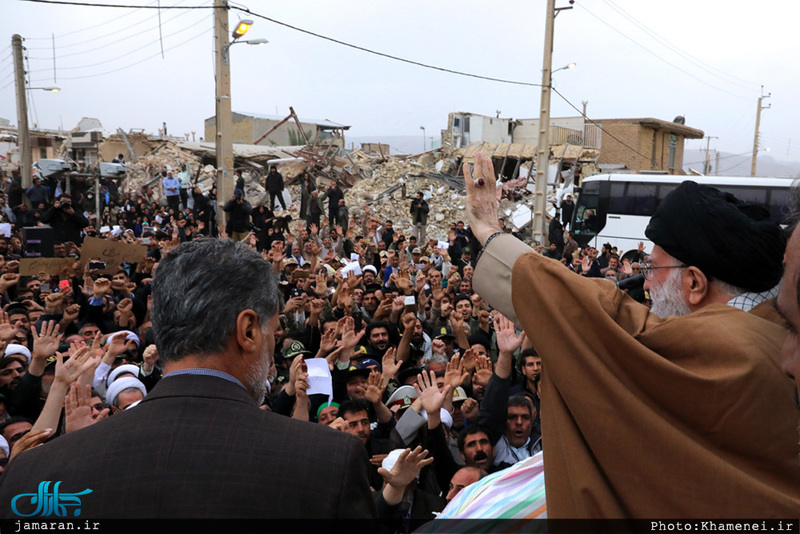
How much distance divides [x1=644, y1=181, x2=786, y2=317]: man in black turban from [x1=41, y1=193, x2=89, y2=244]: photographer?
10.8 meters

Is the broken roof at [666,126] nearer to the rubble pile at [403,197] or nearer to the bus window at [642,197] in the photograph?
the rubble pile at [403,197]

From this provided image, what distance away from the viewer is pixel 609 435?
4.93ft

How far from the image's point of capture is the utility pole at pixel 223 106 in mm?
11586

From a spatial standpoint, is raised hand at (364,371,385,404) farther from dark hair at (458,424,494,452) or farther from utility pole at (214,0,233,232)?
utility pole at (214,0,233,232)

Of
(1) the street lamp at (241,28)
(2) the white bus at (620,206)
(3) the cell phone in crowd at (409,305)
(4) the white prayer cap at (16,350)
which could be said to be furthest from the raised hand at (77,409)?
(2) the white bus at (620,206)

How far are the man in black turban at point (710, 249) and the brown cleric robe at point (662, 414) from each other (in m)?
0.27

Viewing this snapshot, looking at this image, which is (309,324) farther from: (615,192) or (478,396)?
(615,192)

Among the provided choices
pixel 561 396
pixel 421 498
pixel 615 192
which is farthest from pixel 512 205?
pixel 561 396

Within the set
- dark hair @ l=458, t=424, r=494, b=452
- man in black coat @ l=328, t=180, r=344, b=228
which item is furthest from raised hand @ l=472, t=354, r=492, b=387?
man in black coat @ l=328, t=180, r=344, b=228

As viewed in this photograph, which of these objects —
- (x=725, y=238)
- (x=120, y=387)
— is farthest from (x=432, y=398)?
(x=725, y=238)

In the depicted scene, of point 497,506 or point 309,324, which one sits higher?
point 497,506

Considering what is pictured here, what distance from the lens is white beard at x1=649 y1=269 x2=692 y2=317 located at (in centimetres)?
197

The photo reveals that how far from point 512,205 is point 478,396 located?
897 inches

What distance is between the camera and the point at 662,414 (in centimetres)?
150
